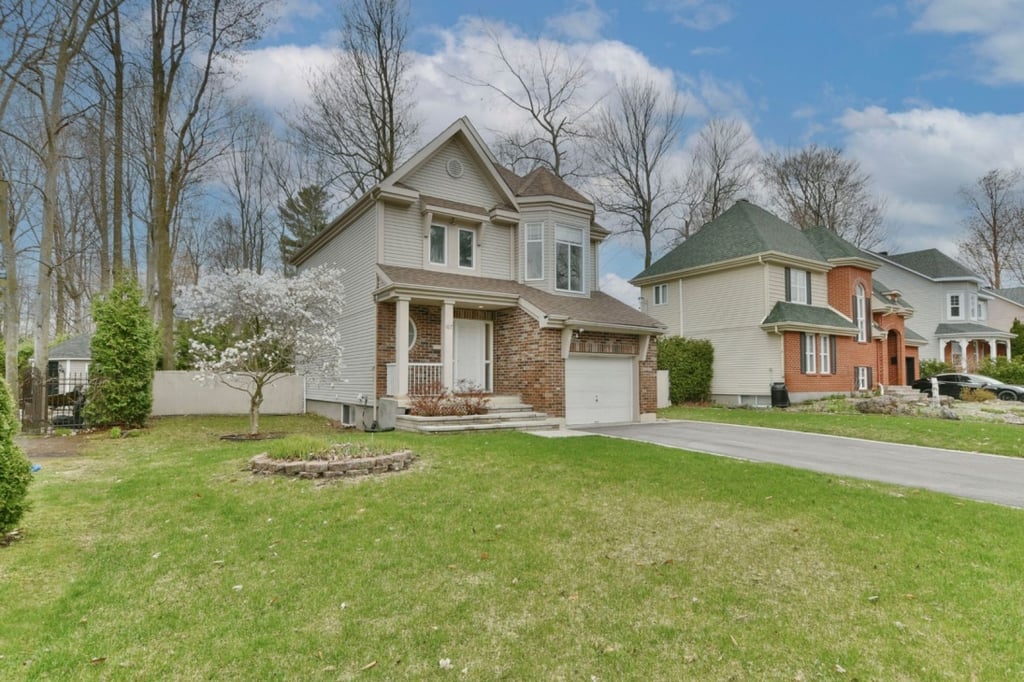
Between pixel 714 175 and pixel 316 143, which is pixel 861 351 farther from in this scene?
pixel 316 143

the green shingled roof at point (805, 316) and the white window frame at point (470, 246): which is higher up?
the white window frame at point (470, 246)

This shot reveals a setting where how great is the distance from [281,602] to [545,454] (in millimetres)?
5547

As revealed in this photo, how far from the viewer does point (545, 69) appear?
26.4m

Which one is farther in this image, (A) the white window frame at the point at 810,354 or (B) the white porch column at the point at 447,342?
(A) the white window frame at the point at 810,354

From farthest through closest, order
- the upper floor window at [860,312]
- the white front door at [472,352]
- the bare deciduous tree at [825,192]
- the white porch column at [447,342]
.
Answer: the bare deciduous tree at [825,192], the upper floor window at [860,312], the white front door at [472,352], the white porch column at [447,342]

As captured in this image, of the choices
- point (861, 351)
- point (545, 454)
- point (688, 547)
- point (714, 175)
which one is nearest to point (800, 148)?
point (714, 175)

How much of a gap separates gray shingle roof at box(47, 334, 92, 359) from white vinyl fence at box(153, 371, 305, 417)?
11805 millimetres

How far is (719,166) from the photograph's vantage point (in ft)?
100

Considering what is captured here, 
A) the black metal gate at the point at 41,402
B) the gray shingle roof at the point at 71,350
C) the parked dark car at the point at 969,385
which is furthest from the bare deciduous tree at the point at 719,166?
the gray shingle roof at the point at 71,350

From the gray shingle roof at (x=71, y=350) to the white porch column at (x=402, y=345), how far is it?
1982cm

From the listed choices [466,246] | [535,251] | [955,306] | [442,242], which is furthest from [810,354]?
[955,306]

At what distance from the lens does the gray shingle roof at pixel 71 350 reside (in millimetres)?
24359

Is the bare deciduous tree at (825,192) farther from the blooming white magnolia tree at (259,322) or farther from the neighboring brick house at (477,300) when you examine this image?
the blooming white magnolia tree at (259,322)

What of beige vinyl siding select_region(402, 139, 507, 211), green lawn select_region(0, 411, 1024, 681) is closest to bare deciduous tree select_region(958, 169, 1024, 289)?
beige vinyl siding select_region(402, 139, 507, 211)
